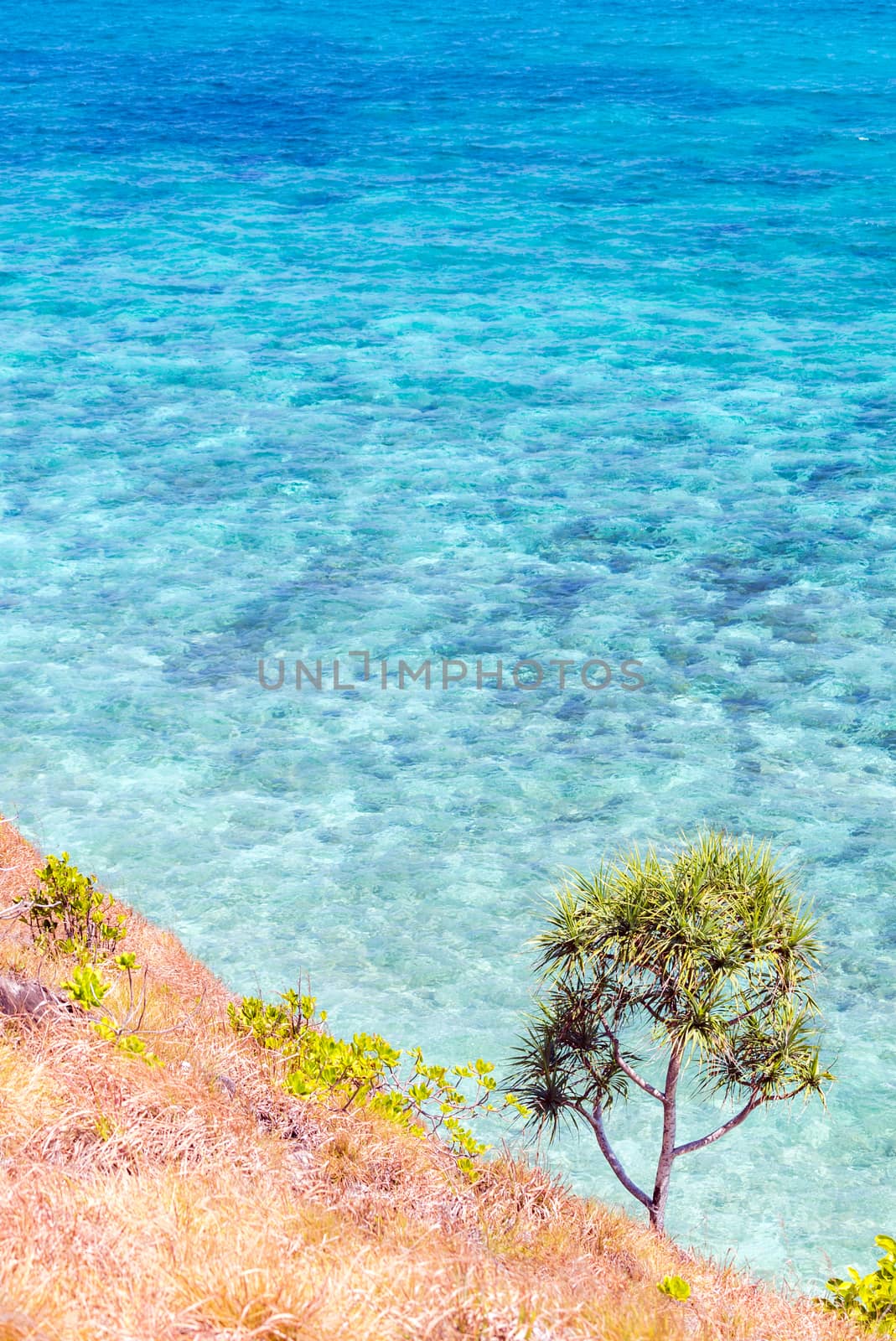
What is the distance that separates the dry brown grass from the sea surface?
4.00 m

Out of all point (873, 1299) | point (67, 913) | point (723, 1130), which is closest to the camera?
point (873, 1299)

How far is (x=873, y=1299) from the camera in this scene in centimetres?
780

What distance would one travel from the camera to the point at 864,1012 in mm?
13711

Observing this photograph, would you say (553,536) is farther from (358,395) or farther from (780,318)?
(780,318)

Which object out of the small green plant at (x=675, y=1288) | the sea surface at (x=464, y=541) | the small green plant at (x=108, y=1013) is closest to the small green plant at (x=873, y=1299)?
the small green plant at (x=675, y=1288)

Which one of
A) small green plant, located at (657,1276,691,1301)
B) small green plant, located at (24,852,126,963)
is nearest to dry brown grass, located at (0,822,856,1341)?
small green plant, located at (657,1276,691,1301)

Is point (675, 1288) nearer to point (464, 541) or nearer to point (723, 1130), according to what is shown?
point (723, 1130)

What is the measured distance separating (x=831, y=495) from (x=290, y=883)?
15620 mm

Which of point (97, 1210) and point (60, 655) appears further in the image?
point (60, 655)

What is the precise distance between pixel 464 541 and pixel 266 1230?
2006 centimetres

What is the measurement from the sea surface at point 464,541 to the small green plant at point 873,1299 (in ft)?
8.66

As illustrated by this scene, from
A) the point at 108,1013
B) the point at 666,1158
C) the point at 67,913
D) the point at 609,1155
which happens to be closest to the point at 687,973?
the point at 666,1158

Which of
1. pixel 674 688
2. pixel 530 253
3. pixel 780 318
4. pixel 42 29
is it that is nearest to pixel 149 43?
pixel 42 29

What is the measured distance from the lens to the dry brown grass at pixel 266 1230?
5.37 metres
